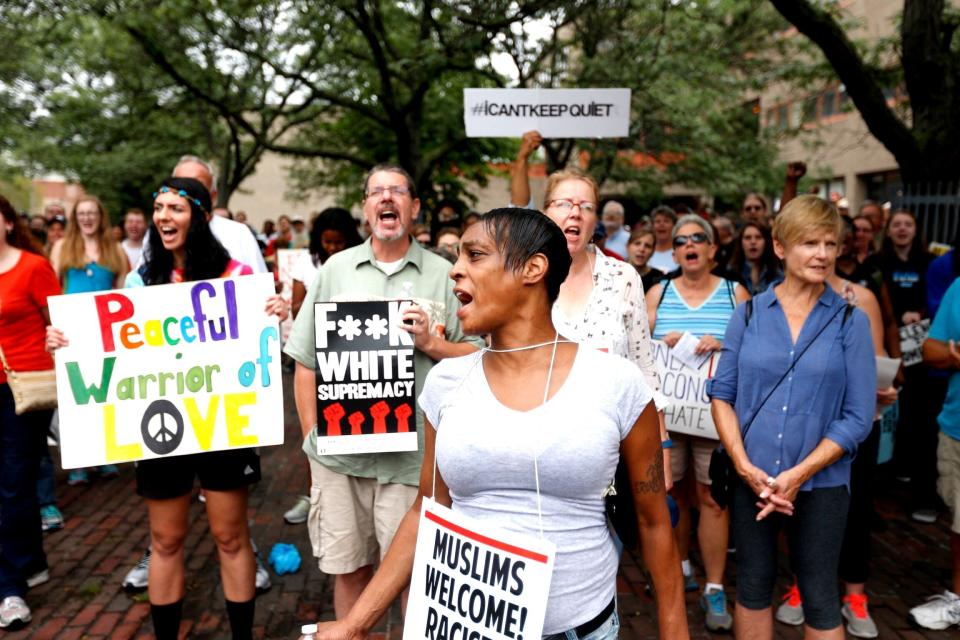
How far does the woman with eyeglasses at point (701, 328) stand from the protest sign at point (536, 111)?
2027 mm

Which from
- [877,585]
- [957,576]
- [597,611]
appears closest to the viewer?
[597,611]

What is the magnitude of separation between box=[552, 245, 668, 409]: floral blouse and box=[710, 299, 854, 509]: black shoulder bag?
1.23ft

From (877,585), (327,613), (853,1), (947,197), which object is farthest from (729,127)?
(327,613)

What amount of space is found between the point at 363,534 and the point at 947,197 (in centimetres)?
725

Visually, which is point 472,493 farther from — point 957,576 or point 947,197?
point 947,197

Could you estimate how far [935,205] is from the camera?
8031 millimetres

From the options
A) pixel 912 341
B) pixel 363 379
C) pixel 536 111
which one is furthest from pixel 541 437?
pixel 912 341

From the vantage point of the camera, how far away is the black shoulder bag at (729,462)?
3209 mm

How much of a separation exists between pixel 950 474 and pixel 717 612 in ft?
4.91

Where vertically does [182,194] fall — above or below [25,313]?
above

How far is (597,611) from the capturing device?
207 cm

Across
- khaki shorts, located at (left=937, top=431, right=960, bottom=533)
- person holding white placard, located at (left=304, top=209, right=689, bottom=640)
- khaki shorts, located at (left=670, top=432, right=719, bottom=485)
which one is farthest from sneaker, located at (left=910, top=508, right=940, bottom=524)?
person holding white placard, located at (left=304, top=209, right=689, bottom=640)

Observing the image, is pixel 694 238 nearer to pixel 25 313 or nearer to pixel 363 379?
pixel 363 379

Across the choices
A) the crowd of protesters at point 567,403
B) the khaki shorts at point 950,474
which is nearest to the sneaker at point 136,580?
the crowd of protesters at point 567,403
